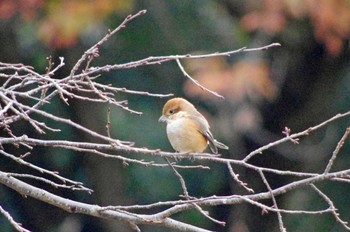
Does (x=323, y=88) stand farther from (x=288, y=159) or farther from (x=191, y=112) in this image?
(x=191, y=112)

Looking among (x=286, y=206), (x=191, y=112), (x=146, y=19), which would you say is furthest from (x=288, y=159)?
(x=191, y=112)

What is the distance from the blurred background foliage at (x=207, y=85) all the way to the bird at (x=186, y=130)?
1.69 meters

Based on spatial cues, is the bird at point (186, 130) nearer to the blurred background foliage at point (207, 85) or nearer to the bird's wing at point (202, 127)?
the bird's wing at point (202, 127)

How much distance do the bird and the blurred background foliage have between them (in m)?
1.69

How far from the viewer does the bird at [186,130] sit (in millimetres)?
4062

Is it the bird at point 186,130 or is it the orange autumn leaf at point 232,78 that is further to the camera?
the orange autumn leaf at point 232,78

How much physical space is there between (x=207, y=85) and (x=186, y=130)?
6.32 ft

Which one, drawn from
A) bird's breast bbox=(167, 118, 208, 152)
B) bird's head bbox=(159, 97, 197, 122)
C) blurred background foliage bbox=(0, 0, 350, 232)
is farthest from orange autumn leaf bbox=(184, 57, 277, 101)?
bird's breast bbox=(167, 118, 208, 152)

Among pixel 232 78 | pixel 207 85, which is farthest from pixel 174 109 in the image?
pixel 232 78

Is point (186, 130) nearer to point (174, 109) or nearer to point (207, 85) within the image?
point (174, 109)

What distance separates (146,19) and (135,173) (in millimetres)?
1380

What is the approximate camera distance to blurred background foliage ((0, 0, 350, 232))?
19.5ft

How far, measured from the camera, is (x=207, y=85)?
598cm

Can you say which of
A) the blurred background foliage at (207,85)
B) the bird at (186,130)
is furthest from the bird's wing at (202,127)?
the blurred background foliage at (207,85)
